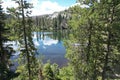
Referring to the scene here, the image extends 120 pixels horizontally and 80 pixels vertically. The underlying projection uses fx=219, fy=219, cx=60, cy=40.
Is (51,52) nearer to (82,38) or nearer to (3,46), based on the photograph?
(3,46)

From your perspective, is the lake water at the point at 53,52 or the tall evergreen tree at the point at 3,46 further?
the lake water at the point at 53,52

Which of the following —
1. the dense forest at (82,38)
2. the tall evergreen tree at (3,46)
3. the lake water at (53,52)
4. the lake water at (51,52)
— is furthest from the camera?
the lake water at (53,52)

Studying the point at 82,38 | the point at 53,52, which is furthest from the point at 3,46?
the point at 53,52

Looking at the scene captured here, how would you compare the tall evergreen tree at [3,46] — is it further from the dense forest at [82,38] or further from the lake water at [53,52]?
the lake water at [53,52]

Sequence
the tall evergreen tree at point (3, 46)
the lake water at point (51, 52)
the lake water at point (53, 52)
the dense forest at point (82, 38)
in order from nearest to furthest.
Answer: the dense forest at point (82, 38) → the tall evergreen tree at point (3, 46) → the lake water at point (51, 52) → the lake water at point (53, 52)

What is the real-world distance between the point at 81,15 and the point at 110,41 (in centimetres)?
314

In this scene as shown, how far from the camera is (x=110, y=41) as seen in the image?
1766 cm

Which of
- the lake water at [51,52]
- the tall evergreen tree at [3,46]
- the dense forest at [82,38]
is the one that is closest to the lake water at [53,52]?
the lake water at [51,52]

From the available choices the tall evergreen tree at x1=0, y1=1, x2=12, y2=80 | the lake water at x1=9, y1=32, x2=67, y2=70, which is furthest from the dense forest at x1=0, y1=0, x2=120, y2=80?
the lake water at x1=9, y1=32, x2=67, y2=70

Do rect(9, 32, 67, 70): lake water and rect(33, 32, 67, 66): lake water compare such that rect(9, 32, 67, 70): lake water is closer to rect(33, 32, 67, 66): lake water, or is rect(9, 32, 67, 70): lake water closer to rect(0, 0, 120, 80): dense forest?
rect(33, 32, 67, 66): lake water

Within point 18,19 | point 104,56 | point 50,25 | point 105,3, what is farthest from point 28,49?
point 50,25

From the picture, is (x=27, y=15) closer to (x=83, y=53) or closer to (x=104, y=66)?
(x=83, y=53)

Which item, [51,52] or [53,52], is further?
[51,52]

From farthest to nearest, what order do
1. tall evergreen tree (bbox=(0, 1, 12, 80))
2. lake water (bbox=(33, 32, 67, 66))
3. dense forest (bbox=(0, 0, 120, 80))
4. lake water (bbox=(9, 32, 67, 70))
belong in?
lake water (bbox=(33, 32, 67, 66)) < lake water (bbox=(9, 32, 67, 70)) < tall evergreen tree (bbox=(0, 1, 12, 80)) < dense forest (bbox=(0, 0, 120, 80))
